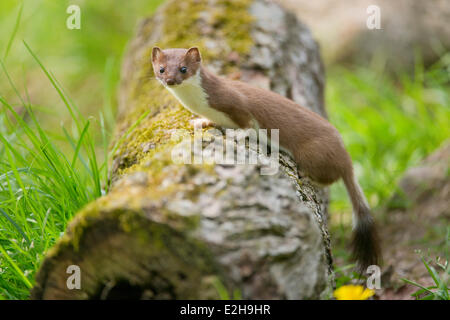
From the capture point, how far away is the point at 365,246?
9.12ft

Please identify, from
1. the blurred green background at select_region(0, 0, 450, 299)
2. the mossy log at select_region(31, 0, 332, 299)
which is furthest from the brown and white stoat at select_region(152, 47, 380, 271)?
the blurred green background at select_region(0, 0, 450, 299)

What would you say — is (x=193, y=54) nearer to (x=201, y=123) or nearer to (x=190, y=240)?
(x=201, y=123)

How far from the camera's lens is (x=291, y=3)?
714 centimetres

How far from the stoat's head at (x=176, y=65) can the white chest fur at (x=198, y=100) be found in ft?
0.18

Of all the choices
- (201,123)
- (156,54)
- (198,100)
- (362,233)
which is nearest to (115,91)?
A: (156,54)

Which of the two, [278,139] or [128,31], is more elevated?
[128,31]

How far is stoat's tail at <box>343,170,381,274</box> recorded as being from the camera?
273 cm

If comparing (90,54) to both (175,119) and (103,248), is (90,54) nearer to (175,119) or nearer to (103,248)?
(175,119)

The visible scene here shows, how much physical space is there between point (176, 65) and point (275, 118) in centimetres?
66

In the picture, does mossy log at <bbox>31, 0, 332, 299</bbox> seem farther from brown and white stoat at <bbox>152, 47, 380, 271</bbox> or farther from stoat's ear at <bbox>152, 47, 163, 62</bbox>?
stoat's ear at <bbox>152, 47, 163, 62</bbox>

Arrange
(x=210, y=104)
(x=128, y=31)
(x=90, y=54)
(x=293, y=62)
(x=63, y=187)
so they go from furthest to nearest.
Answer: (x=128, y=31) < (x=90, y=54) < (x=293, y=62) < (x=210, y=104) < (x=63, y=187)

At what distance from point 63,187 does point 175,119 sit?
30.9 inches

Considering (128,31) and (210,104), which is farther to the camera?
(128,31)
